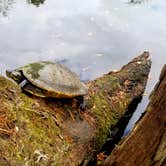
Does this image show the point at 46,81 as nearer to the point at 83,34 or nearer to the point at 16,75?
the point at 16,75

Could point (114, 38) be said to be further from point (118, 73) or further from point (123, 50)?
point (118, 73)

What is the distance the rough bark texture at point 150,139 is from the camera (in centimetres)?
352

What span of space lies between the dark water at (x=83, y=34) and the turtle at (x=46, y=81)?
1.62 metres

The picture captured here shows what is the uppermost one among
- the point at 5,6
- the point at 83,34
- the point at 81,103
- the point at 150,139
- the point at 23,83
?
the point at 150,139

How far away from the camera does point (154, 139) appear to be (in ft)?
12.0

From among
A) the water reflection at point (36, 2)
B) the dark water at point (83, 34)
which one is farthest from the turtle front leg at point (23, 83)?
A: the water reflection at point (36, 2)

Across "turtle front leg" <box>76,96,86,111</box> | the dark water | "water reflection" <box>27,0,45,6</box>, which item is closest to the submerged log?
"turtle front leg" <box>76,96,86,111</box>

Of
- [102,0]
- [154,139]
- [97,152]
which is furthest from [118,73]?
[102,0]

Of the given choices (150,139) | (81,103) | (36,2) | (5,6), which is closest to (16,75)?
(81,103)

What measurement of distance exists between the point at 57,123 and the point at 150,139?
174 centimetres

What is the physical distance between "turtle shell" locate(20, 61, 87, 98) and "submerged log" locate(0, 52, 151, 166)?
0.47 ft

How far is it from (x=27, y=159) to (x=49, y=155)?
30 cm

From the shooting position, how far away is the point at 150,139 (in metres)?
3.75

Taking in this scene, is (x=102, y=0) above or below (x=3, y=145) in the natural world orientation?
below
